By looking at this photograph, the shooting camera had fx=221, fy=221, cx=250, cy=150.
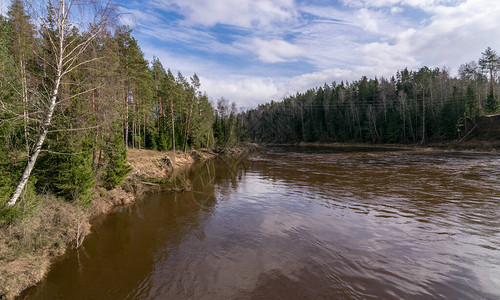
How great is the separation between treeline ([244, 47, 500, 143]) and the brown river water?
4779 centimetres

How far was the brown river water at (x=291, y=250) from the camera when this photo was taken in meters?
6.08

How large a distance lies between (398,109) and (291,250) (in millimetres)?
69196

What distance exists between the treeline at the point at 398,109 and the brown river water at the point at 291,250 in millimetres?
47790

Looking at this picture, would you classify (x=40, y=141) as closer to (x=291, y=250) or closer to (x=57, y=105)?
(x=57, y=105)

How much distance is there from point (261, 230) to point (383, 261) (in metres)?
4.70

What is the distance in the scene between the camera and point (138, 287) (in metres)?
6.27

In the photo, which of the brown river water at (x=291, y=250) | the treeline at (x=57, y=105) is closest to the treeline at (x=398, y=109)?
the brown river water at (x=291, y=250)

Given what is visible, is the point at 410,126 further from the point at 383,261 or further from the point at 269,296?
the point at 269,296

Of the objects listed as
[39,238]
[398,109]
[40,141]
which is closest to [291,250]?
[39,238]

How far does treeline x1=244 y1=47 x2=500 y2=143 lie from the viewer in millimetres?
50094

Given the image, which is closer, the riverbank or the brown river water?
the riverbank

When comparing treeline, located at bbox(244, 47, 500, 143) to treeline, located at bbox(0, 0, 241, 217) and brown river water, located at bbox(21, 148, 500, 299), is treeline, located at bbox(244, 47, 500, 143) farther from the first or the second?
treeline, located at bbox(0, 0, 241, 217)

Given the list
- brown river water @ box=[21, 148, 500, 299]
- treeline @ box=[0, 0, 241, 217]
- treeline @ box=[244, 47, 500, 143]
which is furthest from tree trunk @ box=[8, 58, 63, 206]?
treeline @ box=[244, 47, 500, 143]

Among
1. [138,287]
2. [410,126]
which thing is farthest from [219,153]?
[410,126]
